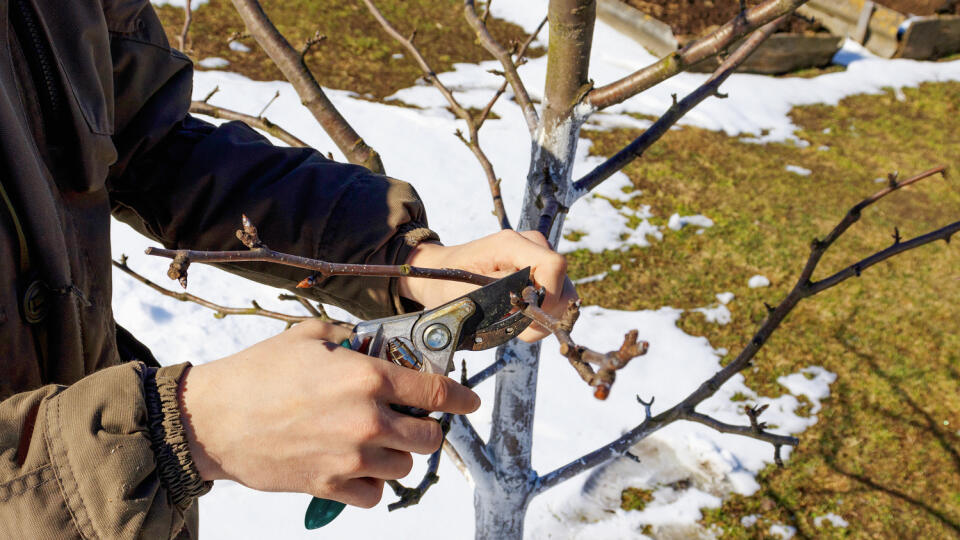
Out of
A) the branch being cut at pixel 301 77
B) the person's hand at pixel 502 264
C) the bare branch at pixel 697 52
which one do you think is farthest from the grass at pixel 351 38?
the person's hand at pixel 502 264

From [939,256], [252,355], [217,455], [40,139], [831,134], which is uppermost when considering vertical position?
[831,134]

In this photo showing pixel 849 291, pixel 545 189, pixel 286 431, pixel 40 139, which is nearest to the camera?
pixel 286 431

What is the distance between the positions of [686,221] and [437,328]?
418 centimetres

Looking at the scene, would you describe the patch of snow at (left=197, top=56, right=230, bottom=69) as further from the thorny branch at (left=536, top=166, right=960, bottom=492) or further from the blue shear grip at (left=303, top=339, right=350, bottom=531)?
the blue shear grip at (left=303, top=339, right=350, bottom=531)

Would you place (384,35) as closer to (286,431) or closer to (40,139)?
(40,139)

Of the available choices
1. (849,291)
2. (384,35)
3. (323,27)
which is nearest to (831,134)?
(849,291)

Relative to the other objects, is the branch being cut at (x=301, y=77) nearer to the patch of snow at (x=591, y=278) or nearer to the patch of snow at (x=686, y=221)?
the patch of snow at (x=591, y=278)

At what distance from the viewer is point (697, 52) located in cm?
163

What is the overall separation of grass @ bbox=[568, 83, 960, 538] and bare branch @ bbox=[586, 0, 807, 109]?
77.3 inches

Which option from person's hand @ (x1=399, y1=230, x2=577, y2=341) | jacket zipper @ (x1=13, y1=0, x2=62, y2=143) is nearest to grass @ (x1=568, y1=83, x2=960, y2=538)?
person's hand @ (x1=399, y1=230, x2=577, y2=341)

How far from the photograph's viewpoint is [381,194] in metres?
1.67

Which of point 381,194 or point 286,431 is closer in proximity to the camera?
point 286,431

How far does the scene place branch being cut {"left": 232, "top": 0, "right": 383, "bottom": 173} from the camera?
1999mm

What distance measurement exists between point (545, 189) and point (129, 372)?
1.06 metres
